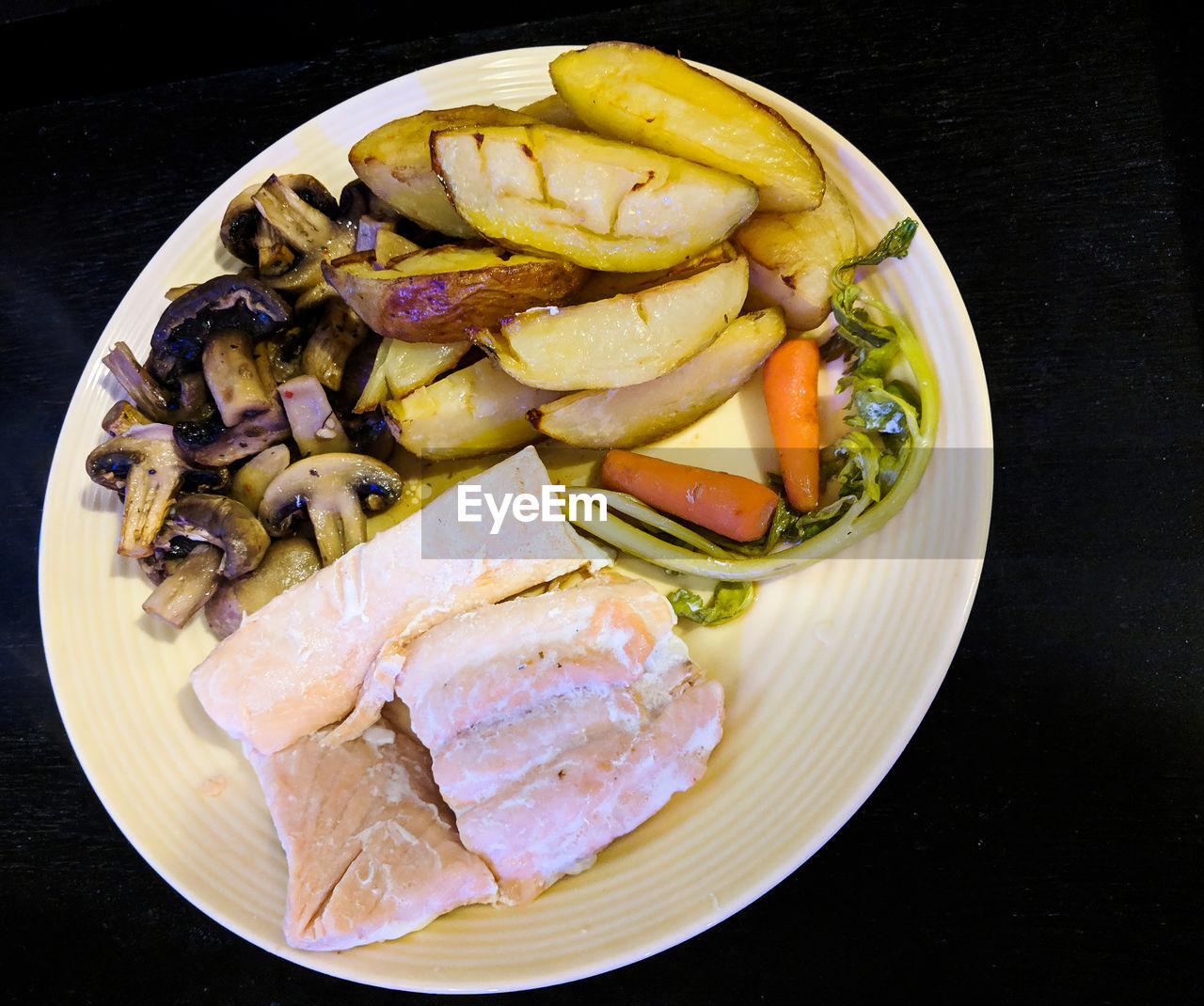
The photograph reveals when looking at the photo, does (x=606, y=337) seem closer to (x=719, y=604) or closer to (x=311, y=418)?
(x=719, y=604)

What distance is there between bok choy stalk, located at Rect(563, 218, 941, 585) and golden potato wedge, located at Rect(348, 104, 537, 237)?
790mm

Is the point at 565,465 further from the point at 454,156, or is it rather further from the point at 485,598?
the point at 454,156

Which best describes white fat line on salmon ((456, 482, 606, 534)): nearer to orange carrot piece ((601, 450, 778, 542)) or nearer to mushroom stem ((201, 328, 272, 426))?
orange carrot piece ((601, 450, 778, 542))

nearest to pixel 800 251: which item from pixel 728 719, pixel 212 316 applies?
pixel 728 719

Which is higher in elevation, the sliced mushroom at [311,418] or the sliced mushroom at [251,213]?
the sliced mushroom at [251,213]

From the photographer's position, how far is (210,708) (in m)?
1.76

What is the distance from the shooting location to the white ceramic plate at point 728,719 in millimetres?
1618

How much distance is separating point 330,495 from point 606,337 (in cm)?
79

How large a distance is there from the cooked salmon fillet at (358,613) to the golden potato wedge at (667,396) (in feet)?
0.39

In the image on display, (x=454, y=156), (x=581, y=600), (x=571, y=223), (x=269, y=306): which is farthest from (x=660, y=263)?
(x=269, y=306)

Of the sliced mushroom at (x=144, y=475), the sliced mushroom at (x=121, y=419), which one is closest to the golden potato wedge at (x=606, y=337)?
the sliced mushroom at (x=144, y=475)

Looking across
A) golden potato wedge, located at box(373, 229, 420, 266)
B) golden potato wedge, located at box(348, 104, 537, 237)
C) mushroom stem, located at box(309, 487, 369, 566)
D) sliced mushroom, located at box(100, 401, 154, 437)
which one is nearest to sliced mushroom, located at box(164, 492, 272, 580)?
mushroom stem, located at box(309, 487, 369, 566)

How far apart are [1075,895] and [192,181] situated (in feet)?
10.8

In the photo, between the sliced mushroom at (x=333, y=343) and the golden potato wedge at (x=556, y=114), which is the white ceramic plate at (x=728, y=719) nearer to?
the golden potato wedge at (x=556, y=114)
